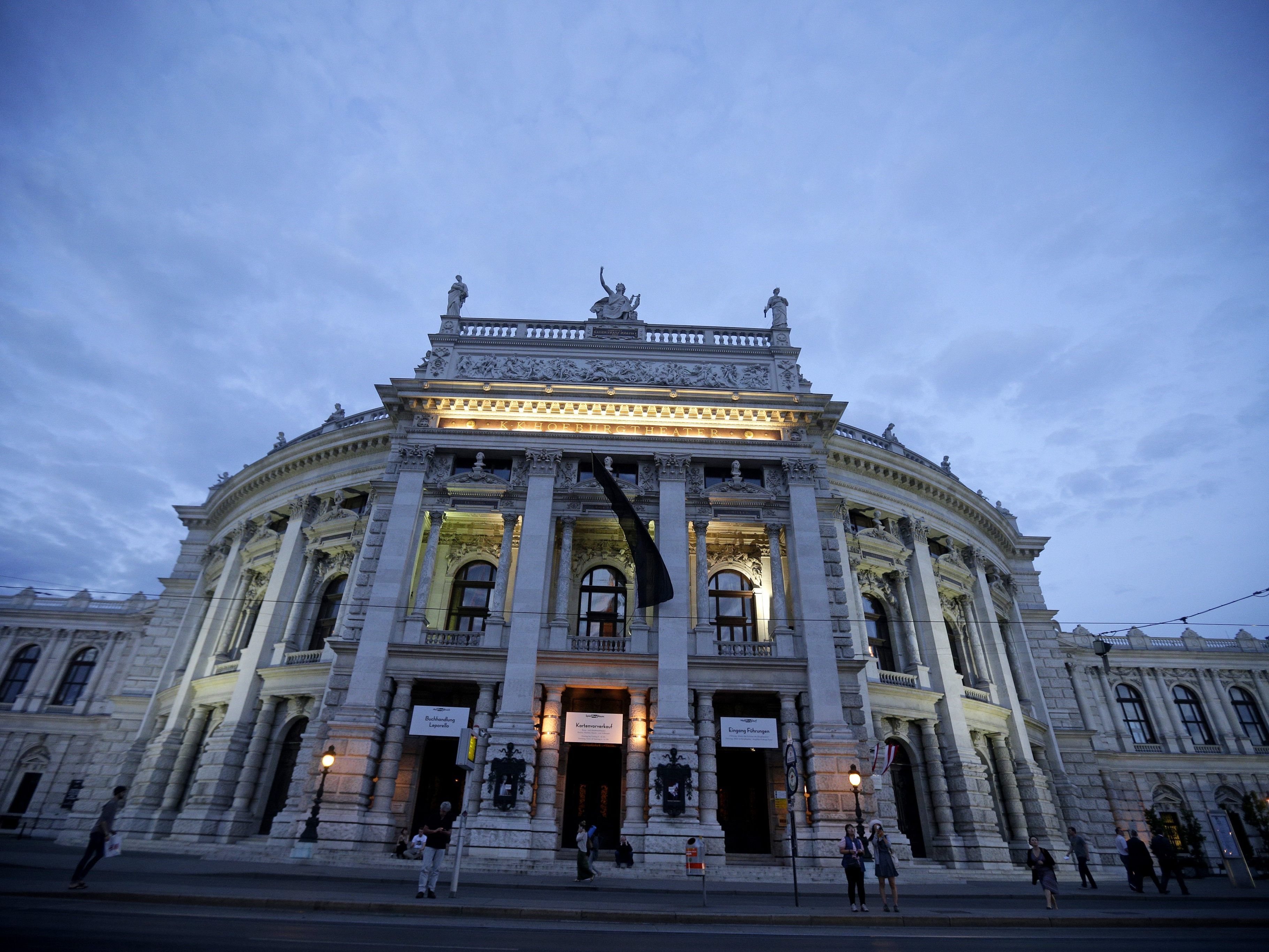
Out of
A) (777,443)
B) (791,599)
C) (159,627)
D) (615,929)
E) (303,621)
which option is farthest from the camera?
(159,627)

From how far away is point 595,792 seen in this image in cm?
2603

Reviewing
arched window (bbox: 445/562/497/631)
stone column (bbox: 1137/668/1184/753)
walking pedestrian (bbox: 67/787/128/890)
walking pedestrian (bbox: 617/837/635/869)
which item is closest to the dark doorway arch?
arched window (bbox: 445/562/497/631)

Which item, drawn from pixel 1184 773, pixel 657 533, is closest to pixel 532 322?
pixel 657 533

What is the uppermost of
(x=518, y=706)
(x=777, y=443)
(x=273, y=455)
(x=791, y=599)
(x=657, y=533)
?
(x=273, y=455)

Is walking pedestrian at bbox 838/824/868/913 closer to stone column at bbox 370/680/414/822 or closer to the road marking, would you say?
the road marking

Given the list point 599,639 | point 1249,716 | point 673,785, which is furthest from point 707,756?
point 1249,716

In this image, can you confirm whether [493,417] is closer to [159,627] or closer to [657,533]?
[657,533]

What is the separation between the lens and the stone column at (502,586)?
2577 cm

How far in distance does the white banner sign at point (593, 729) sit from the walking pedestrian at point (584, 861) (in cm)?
421

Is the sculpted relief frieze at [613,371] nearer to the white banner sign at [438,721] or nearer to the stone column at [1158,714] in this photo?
the white banner sign at [438,721]

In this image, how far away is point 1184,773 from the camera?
4316cm

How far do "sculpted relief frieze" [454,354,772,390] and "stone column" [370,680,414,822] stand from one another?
1398 centimetres

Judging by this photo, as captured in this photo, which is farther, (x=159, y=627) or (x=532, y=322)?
(x=159, y=627)

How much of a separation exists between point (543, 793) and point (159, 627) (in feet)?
101
